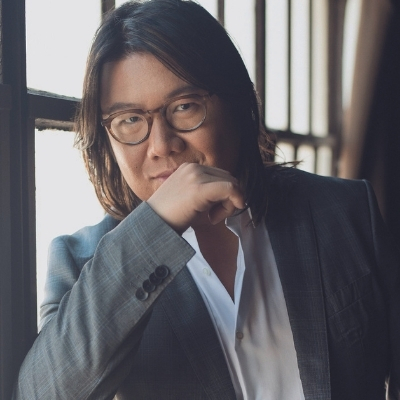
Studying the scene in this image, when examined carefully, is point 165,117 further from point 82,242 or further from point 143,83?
point 82,242

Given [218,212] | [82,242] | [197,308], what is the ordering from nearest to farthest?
[218,212], [197,308], [82,242]

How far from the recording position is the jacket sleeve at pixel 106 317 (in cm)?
123

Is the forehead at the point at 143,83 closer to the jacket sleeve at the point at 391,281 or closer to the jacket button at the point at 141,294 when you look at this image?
the jacket button at the point at 141,294

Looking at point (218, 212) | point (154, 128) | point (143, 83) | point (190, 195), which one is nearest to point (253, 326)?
point (218, 212)

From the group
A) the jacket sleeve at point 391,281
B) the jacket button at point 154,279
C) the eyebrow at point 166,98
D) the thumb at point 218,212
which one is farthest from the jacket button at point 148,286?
the jacket sleeve at point 391,281

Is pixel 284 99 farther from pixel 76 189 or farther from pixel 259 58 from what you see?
pixel 76 189

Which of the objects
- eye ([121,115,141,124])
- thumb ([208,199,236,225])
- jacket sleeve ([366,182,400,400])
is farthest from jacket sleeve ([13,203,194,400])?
jacket sleeve ([366,182,400,400])

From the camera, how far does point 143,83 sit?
144 cm

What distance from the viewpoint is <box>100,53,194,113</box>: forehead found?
1.43 metres

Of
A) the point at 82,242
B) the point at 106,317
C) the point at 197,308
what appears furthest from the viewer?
the point at 82,242

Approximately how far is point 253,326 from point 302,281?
0.18 m

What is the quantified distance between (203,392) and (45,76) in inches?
35.9

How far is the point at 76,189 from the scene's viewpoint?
1842 mm

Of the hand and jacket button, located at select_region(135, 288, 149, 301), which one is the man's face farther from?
jacket button, located at select_region(135, 288, 149, 301)
